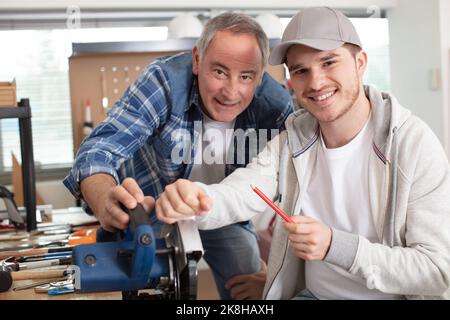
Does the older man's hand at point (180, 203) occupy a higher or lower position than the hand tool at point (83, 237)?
higher

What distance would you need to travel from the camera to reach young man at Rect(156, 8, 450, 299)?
3.54ft

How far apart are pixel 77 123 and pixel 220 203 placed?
2358 mm

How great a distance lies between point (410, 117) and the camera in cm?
120

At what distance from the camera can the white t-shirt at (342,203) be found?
4.06ft

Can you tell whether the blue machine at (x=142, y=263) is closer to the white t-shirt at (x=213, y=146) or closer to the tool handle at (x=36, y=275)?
the tool handle at (x=36, y=275)

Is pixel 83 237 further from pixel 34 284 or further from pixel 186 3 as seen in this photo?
pixel 186 3

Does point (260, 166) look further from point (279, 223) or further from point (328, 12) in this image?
point (328, 12)

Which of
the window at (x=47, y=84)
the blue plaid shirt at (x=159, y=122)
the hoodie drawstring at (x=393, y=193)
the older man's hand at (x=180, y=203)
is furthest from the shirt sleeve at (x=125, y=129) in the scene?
the window at (x=47, y=84)

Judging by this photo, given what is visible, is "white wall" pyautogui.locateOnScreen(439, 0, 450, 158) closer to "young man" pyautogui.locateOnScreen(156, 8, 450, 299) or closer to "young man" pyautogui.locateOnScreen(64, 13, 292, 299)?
"young man" pyautogui.locateOnScreen(64, 13, 292, 299)

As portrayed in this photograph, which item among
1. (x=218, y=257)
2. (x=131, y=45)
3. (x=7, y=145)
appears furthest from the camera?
(x=7, y=145)

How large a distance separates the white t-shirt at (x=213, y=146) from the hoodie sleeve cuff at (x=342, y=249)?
63cm

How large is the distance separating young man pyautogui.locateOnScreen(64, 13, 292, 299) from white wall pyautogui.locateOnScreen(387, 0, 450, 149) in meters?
2.04

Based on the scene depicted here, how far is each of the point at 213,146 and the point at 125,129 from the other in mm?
298
